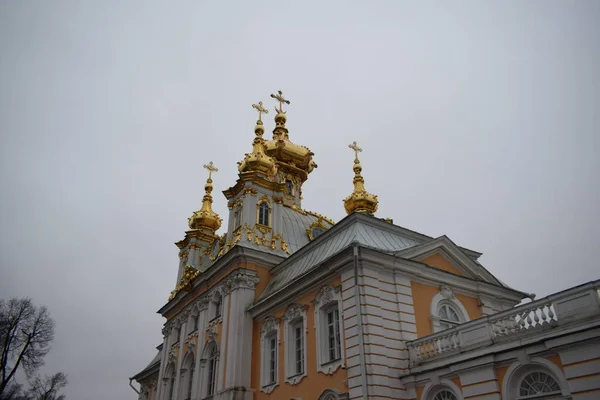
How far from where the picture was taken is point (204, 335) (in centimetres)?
2289

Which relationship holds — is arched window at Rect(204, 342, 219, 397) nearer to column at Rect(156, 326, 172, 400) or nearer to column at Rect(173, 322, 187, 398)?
column at Rect(173, 322, 187, 398)

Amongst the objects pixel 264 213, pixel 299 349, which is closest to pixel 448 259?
pixel 299 349

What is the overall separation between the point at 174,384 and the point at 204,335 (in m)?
4.28

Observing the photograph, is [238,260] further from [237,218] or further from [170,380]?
[170,380]

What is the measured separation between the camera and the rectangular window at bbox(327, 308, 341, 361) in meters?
15.6

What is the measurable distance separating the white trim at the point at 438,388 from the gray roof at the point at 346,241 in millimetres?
4765

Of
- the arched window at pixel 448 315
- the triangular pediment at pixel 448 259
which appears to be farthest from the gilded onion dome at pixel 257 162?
the arched window at pixel 448 315

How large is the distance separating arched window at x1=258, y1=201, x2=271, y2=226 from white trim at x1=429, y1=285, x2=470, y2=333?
32.9 ft

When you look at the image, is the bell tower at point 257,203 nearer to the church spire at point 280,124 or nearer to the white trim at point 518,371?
the church spire at point 280,124

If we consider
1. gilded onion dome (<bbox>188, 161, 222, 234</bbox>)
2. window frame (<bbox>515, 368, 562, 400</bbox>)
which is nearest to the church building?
window frame (<bbox>515, 368, 562, 400</bbox>)

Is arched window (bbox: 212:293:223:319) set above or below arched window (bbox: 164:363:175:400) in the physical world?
above

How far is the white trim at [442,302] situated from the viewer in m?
16.3

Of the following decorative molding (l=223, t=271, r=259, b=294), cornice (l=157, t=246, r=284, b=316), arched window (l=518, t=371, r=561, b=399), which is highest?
cornice (l=157, t=246, r=284, b=316)

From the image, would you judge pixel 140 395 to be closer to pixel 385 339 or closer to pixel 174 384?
pixel 174 384
